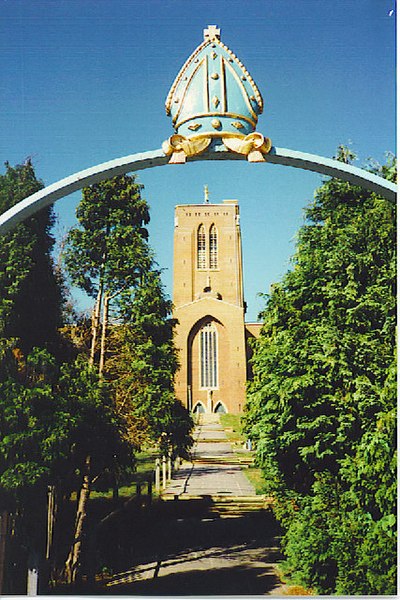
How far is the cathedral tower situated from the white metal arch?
1749 cm

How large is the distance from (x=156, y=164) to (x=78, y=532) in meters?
4.27

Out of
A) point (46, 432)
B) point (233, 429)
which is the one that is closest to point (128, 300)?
point (46, 432)

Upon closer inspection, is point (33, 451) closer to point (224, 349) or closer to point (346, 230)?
point (346, 230)

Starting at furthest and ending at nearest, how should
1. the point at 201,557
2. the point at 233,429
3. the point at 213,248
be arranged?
the point at 213,248 → the point at 233,429 → the point at 201,557

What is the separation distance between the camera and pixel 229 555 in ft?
18.9

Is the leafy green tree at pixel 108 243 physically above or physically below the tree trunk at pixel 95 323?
above

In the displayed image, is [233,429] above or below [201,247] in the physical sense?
below

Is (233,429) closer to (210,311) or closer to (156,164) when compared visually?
(156,164)

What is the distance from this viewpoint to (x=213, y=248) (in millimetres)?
27078

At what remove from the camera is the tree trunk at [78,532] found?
16.1 feet

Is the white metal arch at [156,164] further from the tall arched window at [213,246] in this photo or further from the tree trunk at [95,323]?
the tall arched window at [213,246]

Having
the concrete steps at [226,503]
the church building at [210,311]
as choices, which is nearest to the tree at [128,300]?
the concrete steps at [226,503]

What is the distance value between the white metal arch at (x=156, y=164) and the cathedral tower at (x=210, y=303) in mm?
17491

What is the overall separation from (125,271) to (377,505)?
3768mm
